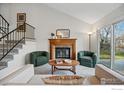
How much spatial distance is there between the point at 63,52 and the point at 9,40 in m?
0.84

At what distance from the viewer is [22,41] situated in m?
2.47

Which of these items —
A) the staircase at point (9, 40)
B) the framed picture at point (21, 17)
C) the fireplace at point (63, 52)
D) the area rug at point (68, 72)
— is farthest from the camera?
the fireplace at point (63, 52)

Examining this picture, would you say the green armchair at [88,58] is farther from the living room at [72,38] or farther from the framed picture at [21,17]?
the framed picture at [21,17]

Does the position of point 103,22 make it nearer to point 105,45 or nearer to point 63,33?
point 105,45

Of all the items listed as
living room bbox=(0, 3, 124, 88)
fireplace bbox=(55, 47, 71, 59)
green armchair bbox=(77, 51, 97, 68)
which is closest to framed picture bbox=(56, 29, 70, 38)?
living room bbox=(0, 3, 124, 88)

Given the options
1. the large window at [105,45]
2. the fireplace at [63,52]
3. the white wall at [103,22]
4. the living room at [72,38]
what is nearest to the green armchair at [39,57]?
the living room at [72,38]

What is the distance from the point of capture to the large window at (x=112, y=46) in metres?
2.40

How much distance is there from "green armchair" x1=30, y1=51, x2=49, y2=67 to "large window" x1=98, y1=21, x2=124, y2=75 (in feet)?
2.70

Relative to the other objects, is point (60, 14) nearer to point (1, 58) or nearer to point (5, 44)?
point (5, 44)

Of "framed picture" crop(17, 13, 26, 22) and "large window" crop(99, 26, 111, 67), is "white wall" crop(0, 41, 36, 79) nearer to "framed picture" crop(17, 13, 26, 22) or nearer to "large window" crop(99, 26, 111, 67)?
"framed picture" crop(17, 13, 26, 22)

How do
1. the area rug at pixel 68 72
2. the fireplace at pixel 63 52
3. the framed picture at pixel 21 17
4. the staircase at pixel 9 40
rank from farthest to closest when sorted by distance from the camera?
the fireplace at pixel 63 52 → the area rug at pixel 68 72 → the staircase at pixel 9 40 → the framed picture at pixel 21 17

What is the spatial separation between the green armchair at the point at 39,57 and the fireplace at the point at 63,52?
0.51ft
